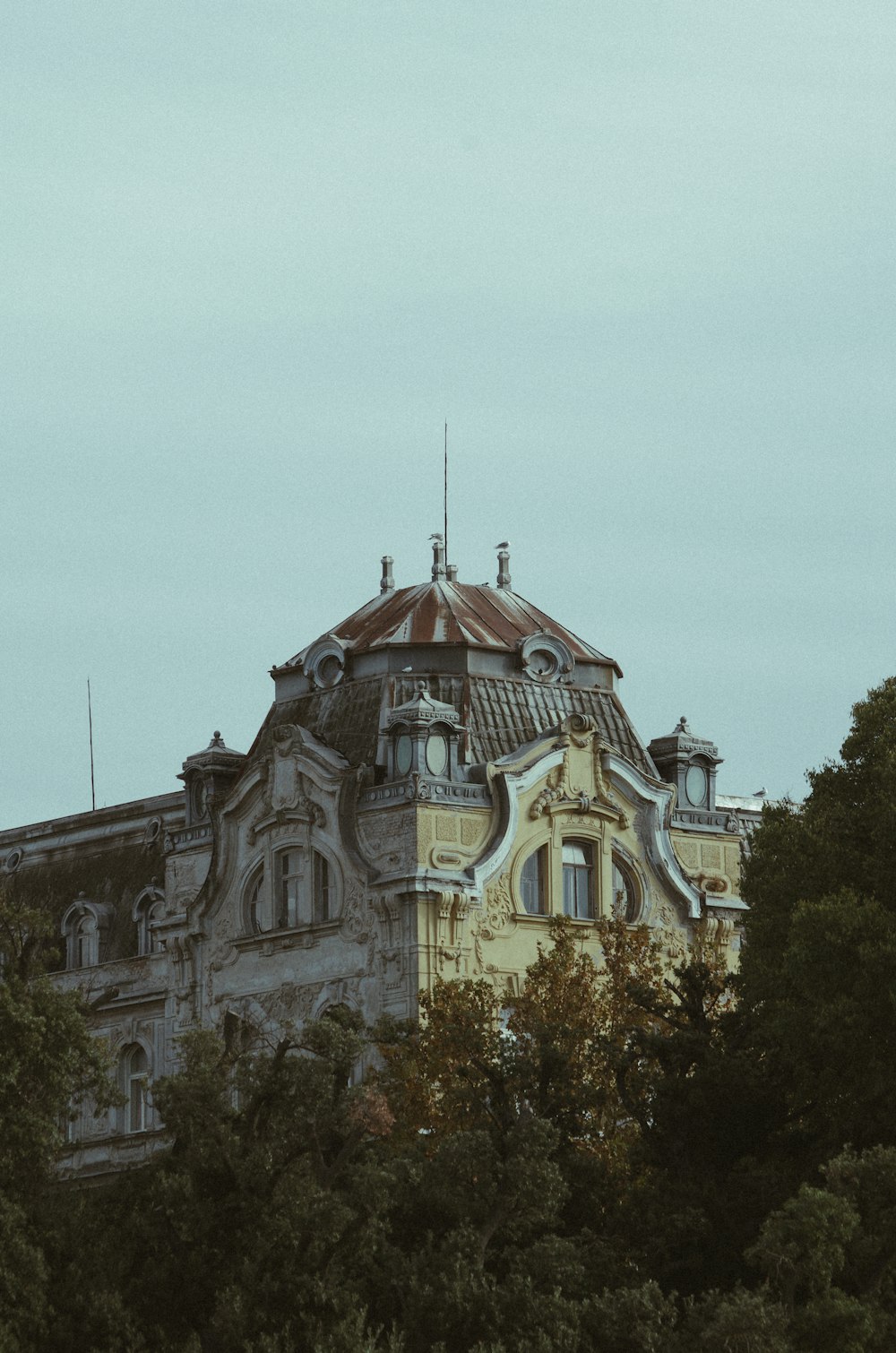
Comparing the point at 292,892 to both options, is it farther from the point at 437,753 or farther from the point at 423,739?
the point at 423,739

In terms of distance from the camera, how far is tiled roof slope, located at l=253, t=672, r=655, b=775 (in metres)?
98.6

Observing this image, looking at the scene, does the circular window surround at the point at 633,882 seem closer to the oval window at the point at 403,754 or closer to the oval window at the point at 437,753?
the oval window at the point at 437,753

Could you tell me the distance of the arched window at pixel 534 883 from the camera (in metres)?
97.0

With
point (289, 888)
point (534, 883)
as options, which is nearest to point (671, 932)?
point (534, 883)

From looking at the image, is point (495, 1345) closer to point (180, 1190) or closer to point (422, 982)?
point (180, 1190)

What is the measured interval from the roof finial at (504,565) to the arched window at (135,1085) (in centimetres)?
1662

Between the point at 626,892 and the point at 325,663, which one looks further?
the point at 325,663

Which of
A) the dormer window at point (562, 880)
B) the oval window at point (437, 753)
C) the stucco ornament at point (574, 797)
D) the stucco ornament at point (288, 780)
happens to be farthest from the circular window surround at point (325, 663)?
the dormer window at point (562, 880)

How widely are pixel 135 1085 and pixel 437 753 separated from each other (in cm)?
1544

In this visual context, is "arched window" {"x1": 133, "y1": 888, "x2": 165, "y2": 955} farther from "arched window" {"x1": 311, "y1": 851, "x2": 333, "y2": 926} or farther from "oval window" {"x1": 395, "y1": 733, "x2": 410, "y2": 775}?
"oval window" {"x1": 395, "y1": 733, "x2": 410, "y2": 775}

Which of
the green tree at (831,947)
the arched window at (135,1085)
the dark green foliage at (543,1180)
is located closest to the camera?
the dark green foliage at (543,1180)

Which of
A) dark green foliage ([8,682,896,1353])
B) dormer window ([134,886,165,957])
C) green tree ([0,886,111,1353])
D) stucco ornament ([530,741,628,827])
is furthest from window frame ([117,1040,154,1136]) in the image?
green tree ([0,886,111,1353])

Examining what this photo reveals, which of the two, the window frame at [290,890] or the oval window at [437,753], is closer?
the oval window at [437,753]

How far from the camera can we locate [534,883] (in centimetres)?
9738
